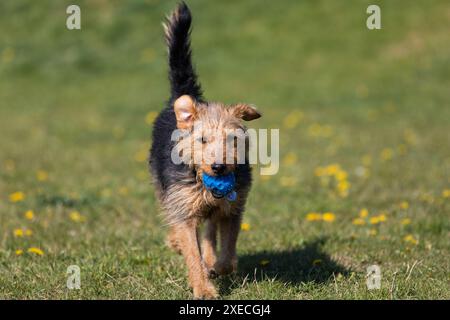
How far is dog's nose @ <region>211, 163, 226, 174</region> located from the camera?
14.2 feet

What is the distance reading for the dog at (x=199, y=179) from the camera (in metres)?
4.49

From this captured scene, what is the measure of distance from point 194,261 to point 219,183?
0.59 metres

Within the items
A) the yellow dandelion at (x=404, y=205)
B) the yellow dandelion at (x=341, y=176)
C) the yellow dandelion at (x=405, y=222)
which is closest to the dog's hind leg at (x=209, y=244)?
the yellow dandelion at (x=405, y=222)

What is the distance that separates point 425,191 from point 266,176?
2.15 m

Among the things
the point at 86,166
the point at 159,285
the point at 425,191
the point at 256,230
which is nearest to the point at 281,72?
the point at 86,166

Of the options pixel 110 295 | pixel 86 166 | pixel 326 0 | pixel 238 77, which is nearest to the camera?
pixel 110 295

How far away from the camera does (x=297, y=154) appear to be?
10336 millimetres

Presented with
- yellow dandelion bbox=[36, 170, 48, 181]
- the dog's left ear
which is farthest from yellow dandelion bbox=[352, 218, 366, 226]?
yellow dandelion bbox=[36, 170, 48, 181]

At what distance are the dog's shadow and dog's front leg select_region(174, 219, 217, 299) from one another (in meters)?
0.23

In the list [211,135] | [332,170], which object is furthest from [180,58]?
[332,170]

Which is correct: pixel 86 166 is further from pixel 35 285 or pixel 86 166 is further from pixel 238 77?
pixel 238 77

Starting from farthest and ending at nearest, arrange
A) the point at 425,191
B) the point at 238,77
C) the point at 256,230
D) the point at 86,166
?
the point at 238,77 → the point at 86,166 → the point at 425,191 → the point at 256,230

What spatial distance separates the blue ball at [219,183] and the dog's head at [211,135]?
0.16 ft

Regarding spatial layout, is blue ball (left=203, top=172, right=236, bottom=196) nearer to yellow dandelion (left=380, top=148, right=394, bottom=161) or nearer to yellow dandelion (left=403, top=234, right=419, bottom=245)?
yellow dandelion (left=403, top=234, right=419, bottom=245)
